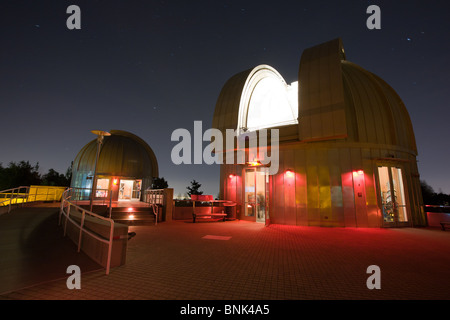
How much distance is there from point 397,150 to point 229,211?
453 inches

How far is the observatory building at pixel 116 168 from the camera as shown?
2014 cm

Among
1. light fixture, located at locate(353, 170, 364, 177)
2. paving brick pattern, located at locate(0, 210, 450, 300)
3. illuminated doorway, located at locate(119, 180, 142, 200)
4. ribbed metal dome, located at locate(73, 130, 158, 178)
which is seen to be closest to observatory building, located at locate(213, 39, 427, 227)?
light fixture, located at locate(353, 170, 364, 177)

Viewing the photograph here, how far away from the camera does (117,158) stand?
20781 mm

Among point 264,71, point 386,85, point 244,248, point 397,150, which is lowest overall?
point 244,248

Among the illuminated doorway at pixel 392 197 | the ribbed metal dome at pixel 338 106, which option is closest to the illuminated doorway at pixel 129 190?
the ribbed metal dome at pixel 338 106

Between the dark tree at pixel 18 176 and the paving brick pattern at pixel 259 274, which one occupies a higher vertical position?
the dark tree at pixel 18 176

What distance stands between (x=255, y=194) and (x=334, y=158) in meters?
5.29

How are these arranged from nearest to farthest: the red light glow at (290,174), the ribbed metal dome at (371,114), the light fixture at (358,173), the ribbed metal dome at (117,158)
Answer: the light fixture at (358,173), the ribbed metal dome at (371,114), the red light glow at (290,174), the ribbed metal dome at (117,158)

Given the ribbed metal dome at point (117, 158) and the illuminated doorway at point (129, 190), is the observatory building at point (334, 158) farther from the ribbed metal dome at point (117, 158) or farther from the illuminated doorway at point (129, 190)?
the illuminated doorway at point (129, 190)

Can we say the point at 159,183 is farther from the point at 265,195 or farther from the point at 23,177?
the point at 265,195

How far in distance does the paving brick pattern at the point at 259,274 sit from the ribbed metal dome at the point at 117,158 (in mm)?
16200

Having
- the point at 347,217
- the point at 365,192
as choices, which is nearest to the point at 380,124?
the point at 365,192

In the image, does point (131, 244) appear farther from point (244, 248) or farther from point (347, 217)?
point (347, 217)
